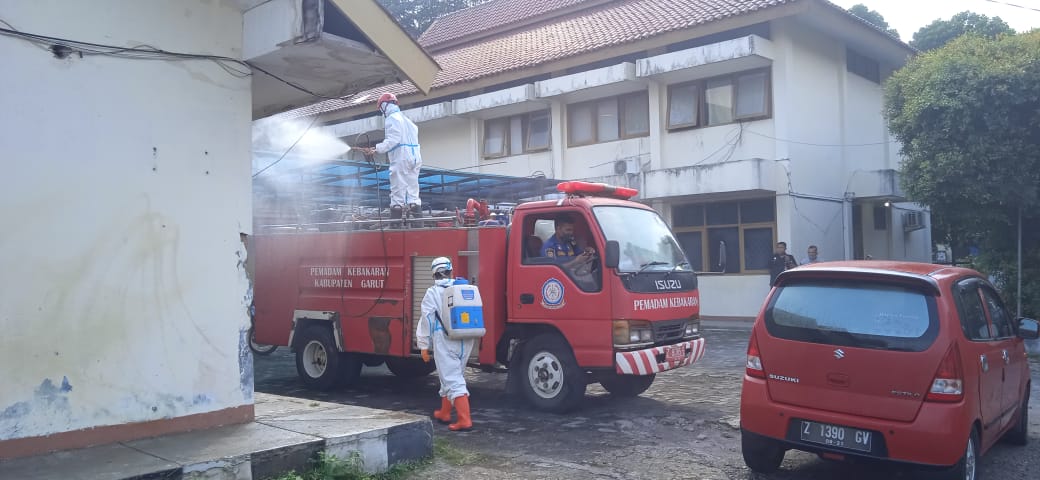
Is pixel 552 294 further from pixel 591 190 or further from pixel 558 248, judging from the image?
pixel 591 190

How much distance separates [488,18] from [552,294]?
2009 centimetres

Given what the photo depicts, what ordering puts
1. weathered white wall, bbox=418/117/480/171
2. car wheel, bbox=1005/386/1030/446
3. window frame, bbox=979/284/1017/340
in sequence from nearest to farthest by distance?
window frame, bbox=979/284/1017/340
car wheel, bbox=1005/386/1030/446
weathered white wall, bbox=418/117/480/171

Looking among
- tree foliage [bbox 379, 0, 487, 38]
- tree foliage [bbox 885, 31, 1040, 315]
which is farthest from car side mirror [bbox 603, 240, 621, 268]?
tree foliage [bbox 379, 0, 487, 38]

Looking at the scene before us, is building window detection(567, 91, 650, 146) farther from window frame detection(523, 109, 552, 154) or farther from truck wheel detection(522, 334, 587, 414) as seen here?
truck wheel detection(522, 334, 587, 414)

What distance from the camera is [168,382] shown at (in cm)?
566

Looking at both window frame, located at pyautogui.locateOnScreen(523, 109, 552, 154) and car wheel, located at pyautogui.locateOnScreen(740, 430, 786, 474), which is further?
window frame, located at pyautogui.locateOnScreen(523, 109, 552, 154)

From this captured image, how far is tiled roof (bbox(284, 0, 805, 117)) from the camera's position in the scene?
17312 millimetres

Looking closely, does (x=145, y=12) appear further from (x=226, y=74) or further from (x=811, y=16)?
(x=811, y=16)

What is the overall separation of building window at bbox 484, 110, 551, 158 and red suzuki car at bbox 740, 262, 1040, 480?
1485 cm

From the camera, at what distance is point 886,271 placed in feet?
18.0

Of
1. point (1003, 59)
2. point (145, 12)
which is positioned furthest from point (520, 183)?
point (145, 12)

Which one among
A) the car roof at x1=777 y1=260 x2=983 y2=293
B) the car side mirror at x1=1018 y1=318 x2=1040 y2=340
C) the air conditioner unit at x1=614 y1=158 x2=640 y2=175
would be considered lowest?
the car side mirror at x1=1018 y1=318 x2=1040 y2=340

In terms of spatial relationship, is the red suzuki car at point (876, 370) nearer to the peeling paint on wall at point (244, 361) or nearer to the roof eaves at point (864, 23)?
the peeling paint on wall at point (244, 361)

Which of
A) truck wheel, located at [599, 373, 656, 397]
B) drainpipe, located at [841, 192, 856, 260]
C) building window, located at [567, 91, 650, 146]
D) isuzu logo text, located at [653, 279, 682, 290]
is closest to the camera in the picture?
isuzu logo text, located at [653, 279, 682, 290]
